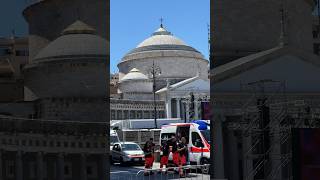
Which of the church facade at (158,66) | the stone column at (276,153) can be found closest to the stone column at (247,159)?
the stone column at (276,153)

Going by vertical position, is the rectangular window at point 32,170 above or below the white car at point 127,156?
above

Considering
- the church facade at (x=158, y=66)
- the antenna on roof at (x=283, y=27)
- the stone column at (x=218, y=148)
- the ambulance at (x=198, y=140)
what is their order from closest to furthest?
the stone column at (x=218, y=148) < the antenna on roof at (x=283, y=27) < the ambulance at (x=198, y=140) < the church facade at (x=158, y=66)

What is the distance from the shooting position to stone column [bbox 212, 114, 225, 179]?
4.11 m

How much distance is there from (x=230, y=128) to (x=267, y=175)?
1.73ft

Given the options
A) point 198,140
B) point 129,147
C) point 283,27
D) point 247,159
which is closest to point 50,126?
point 247,159

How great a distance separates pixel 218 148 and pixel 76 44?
4.71 ft

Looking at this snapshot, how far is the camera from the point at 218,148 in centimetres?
414

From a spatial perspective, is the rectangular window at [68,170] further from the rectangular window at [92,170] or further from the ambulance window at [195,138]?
the ambulance window at [195,138]

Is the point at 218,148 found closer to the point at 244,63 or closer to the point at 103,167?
the point at 244,63

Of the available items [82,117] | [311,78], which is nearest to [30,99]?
[82,117]

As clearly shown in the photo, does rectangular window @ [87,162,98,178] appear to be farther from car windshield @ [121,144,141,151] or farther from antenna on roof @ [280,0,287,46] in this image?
car windshield @ [121,144,141,151]

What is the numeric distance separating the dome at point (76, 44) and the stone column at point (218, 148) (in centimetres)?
107

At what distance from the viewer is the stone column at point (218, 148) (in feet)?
13.5

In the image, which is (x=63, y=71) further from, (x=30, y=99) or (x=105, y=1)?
(x=105, y=1)
